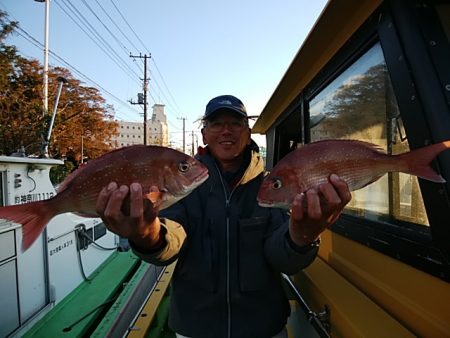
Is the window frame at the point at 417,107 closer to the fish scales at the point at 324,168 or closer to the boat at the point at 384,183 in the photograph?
the boat at the point at 384,183

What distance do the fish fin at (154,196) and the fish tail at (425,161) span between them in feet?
3.53

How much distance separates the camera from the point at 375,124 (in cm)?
207

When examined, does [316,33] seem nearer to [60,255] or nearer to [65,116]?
[60,255]

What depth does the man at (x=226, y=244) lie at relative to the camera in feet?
5.92

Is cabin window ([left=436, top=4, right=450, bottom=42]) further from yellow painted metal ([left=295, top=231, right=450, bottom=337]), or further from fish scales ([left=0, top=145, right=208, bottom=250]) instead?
fish scales ([left=0, top=145, right=208, bottom=250])

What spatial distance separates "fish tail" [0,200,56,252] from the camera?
164cm

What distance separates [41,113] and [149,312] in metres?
25.0

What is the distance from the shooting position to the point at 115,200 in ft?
5.27

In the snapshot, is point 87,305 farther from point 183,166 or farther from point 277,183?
point 277,183

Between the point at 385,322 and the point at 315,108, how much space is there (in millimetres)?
1991

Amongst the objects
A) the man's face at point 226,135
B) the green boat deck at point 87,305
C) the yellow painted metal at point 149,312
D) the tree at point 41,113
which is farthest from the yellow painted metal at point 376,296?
the tree at point 41,113

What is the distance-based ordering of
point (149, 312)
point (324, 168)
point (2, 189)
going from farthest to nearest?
Answer: point (2, 189) → point (149, 312) → point (324, 168)

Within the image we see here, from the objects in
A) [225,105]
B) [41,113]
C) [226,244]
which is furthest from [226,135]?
[41,113]

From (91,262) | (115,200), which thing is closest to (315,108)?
(115,200)
